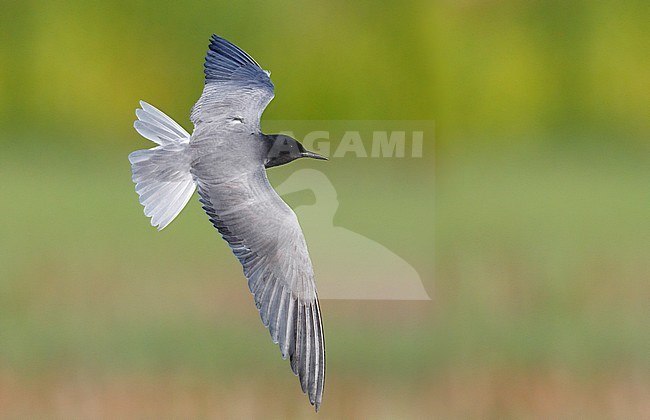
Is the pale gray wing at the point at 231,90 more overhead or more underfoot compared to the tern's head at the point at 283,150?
more overhead

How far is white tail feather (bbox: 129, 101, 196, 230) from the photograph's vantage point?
64.9 inches


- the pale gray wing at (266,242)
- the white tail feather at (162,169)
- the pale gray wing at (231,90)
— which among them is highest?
the pale gray wing at (231,90)

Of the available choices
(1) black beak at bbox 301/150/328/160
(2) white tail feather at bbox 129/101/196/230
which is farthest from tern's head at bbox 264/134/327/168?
(2) white tail feather at bbox 129/101/196/230

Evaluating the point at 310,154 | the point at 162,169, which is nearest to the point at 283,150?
the point at 310,154

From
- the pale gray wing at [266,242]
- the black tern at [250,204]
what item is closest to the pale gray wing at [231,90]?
the black tern at [250,204]

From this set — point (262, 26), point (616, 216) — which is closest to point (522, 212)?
point (616, 216)

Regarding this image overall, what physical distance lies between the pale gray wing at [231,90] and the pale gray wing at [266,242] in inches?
5.1

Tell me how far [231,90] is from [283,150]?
0.20 metres

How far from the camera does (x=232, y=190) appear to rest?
63.2 inches

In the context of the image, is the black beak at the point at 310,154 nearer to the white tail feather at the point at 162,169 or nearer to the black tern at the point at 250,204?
the black tern at the point at 250,204

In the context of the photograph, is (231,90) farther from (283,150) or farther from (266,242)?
(266,242)

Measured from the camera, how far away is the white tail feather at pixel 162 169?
165 cm

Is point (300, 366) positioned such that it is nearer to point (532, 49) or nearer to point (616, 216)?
point (616, 216)

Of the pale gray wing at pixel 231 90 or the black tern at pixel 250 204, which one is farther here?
the pale gray wing at pixel 231 90
